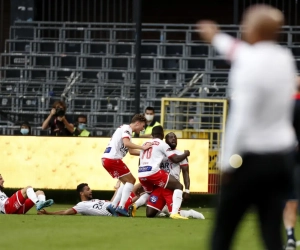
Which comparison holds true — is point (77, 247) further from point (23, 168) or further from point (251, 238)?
point (23, 168)

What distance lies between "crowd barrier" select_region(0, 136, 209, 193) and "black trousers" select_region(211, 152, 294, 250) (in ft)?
49.5

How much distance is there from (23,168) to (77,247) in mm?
11374

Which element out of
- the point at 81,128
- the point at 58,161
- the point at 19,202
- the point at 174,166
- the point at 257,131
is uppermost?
the point at 257,131

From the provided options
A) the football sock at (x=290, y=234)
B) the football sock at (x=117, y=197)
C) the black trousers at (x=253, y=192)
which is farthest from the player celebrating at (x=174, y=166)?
the black trousers at (x=253, y=192)

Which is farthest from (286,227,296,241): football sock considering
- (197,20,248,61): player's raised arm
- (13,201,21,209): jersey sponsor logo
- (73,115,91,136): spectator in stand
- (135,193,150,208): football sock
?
(73,115,91,136): spectator in stand

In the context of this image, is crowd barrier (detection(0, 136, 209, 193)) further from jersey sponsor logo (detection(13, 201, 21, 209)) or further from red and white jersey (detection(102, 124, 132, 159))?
jersey sponsor logo (detection(13, 201, 21, 209))

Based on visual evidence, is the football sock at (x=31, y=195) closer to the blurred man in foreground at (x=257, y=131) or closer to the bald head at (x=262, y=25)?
the blurred man in foreground at (x=257, y=131)

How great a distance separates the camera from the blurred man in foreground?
276 inches

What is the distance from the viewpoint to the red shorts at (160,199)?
1783 centimetres

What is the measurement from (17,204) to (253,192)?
10.7 meters

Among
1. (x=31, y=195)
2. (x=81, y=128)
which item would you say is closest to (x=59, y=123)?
(x=81, y=128)

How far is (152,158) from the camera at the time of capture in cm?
1773

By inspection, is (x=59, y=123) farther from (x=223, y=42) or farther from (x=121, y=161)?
(x=223, y=42)

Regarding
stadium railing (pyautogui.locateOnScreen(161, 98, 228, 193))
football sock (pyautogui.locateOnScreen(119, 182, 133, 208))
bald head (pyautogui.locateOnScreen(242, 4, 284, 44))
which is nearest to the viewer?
bald head (pyautogui.locateOnScreen(242, 4, 284, 44))
